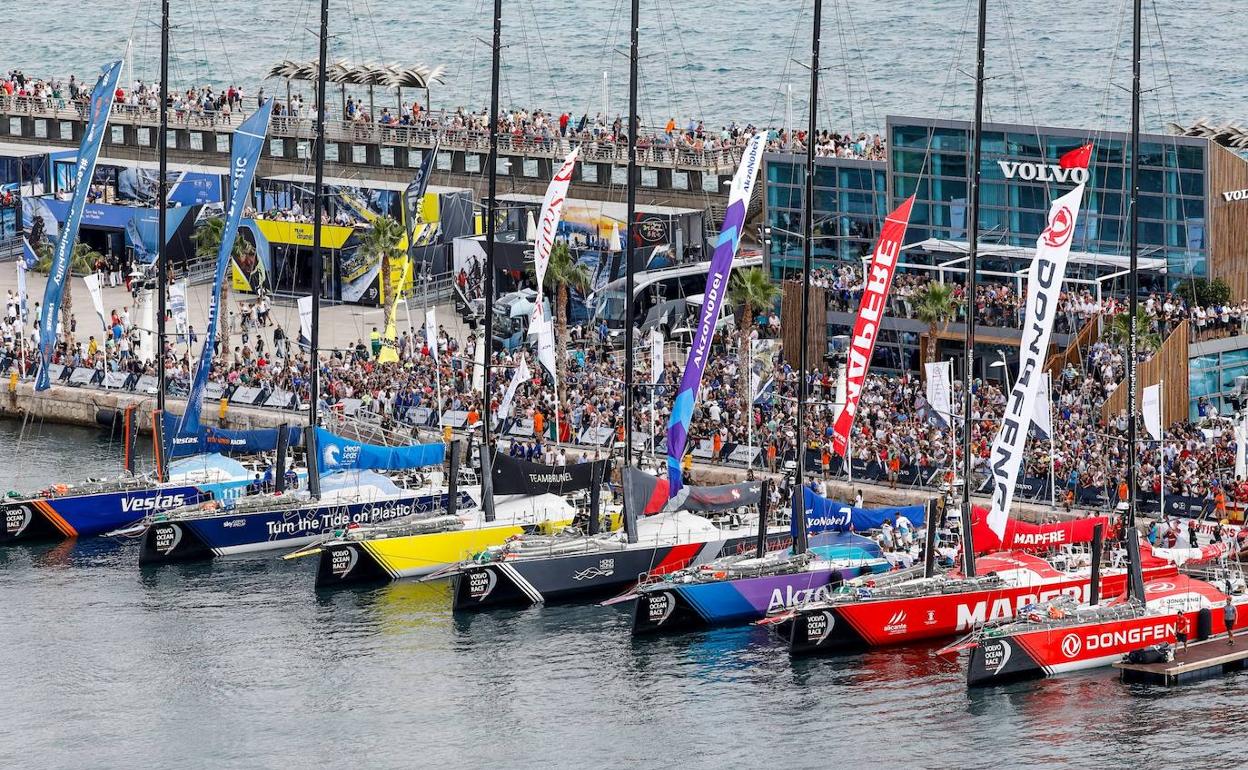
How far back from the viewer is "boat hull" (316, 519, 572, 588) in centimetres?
6969

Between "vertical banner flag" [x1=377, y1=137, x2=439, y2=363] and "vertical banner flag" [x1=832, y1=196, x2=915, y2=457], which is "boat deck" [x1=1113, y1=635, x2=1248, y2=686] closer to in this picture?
"vertical banner flag" [x1=832, y1=196, x2=915, y2=457]

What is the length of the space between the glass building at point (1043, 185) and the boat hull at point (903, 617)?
921 inches

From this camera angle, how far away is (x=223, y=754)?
54.3 meters

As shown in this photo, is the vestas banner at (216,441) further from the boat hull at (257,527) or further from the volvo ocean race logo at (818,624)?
the volvo ocean race logo at (818,624)

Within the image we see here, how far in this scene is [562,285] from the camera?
91062mm

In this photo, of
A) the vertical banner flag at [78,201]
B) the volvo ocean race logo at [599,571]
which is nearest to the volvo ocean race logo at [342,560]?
the volvo ocean race logo at [599,571]

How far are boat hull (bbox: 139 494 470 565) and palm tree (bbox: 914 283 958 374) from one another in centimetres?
1856

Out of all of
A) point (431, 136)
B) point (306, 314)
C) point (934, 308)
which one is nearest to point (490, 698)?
point (306, 314)

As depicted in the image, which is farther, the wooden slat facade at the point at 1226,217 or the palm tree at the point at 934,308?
the palm tree at the point at 934,308

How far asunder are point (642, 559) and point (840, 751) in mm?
15398

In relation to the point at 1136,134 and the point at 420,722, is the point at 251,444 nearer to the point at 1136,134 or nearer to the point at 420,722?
the point at 420,722

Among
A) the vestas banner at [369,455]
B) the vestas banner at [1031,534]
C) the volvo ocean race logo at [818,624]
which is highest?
the vestas banner at [369,455]

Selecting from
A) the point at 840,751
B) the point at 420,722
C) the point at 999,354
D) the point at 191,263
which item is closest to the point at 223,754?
the point at 420,722

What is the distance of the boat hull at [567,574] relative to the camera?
219ft
